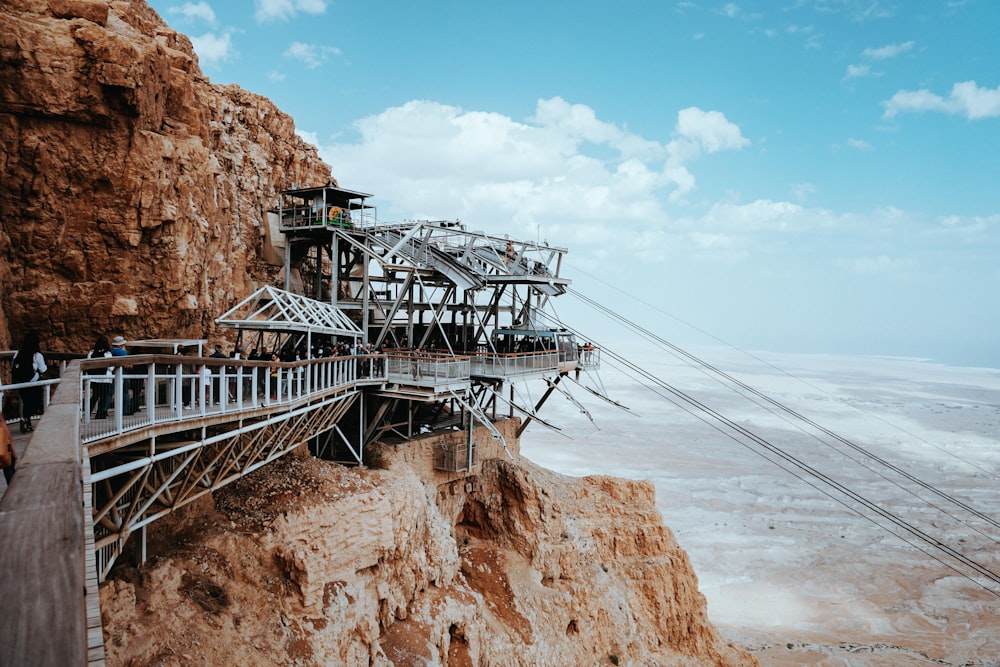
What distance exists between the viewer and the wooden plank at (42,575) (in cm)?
186

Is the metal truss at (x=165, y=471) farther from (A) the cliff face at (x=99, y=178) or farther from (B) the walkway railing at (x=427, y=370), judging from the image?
(A) the cliff face at (x=99, y=178)

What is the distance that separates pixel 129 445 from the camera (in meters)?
9.85

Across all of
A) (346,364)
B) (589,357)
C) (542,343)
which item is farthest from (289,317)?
(589,357)

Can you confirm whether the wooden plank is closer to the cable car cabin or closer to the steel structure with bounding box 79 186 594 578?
the steel structure with bounding box 79 186 594 578

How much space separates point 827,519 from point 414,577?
49.6m

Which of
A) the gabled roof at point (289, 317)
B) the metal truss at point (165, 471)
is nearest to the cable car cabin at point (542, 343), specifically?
the gabled roof at point (289, 317)

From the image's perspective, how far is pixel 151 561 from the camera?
1273 cm

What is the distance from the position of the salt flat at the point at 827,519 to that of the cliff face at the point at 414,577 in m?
6.73

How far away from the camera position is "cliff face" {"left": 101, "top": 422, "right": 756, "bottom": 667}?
12859mm

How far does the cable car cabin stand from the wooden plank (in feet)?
77.6

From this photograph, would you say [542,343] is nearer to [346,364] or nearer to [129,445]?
[346,364]

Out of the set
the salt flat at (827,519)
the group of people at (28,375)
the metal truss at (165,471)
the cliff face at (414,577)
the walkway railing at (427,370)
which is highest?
the group of people at (28,375)

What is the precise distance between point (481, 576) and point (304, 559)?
966 cm

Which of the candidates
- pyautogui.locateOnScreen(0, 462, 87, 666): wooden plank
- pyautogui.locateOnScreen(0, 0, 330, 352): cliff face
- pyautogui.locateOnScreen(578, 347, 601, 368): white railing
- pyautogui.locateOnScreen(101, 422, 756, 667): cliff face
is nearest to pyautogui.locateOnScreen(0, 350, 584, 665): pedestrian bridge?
pyautogui.locateOnScreen(0, 462, 87, 666): wooden plank
